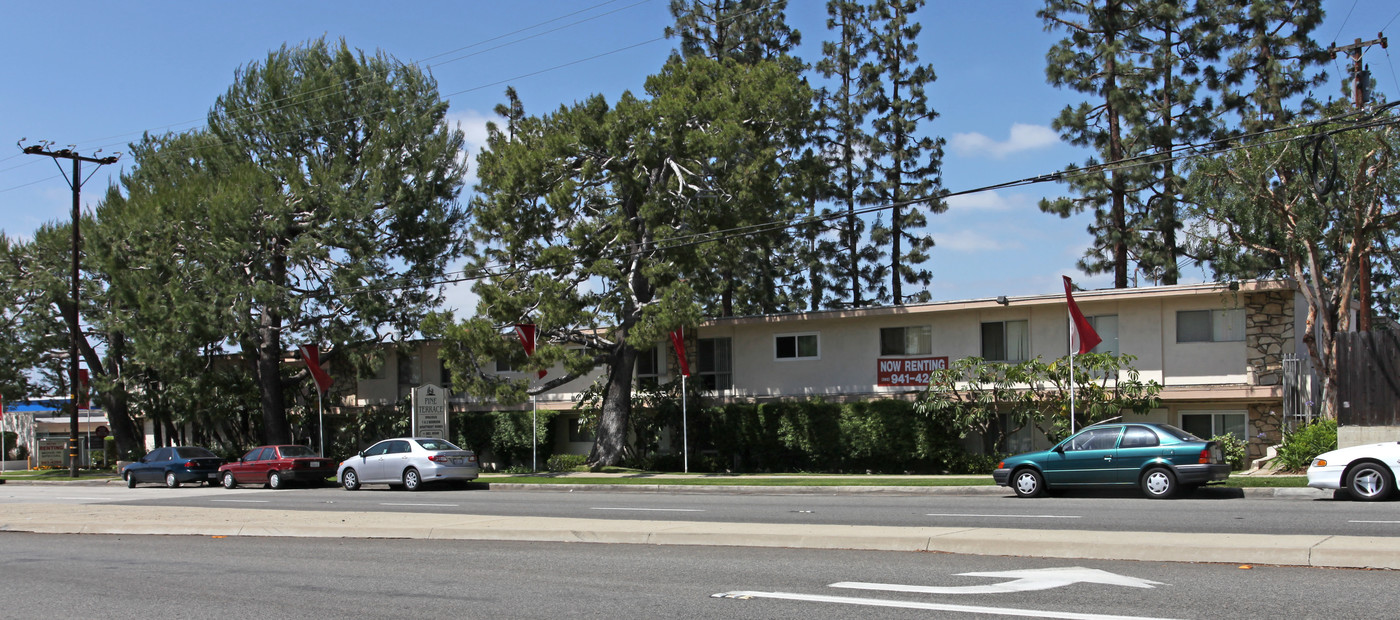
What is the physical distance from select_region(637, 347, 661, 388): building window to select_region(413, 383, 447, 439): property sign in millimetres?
6618

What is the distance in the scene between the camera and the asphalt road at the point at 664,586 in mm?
8555

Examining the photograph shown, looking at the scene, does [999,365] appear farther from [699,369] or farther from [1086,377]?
[699,369]

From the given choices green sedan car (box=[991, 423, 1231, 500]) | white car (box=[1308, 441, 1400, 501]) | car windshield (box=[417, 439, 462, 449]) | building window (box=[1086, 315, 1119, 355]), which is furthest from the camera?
building window (box=[1086, 315, 1119, 355])

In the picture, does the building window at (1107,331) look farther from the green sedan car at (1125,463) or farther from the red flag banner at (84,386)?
the red flag banner at (84,386)

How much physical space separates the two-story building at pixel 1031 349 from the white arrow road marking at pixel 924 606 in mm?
21535

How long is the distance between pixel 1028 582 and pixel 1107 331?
72.4 feet

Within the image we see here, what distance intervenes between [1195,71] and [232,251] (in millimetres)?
32989

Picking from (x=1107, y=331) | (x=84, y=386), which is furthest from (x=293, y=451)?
(x=1107, y=331)

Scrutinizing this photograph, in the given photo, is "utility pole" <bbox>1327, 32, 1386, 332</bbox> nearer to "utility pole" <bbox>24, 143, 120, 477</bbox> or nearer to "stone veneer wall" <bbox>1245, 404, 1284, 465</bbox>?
"stone veneer wall" <bbox>1245, 404, 1284, 465</bbox>

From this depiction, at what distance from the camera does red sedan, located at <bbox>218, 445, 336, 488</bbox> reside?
32656mm

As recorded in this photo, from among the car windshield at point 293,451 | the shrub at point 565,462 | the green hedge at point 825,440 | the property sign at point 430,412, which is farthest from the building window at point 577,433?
the car windshield at point 293,451

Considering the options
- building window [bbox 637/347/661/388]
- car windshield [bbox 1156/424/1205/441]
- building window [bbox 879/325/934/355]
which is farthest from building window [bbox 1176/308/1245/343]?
building window [bbox 637/347/661/388]

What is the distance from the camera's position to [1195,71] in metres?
37.3

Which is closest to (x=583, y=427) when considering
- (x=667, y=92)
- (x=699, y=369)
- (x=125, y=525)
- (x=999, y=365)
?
(x=699, y=369)
